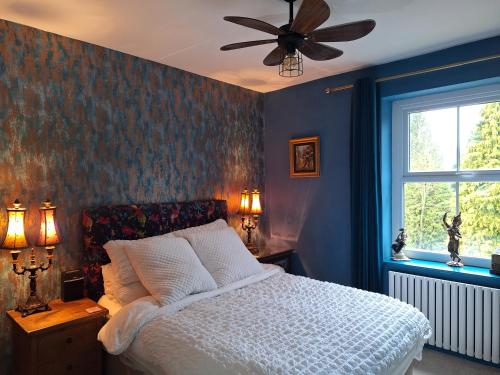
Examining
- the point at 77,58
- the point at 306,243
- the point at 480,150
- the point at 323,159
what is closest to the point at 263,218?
the point at 306,243

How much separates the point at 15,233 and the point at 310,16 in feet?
6.94

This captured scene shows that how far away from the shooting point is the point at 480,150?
2.86 metres

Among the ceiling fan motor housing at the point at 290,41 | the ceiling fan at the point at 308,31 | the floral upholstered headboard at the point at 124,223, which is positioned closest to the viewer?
the ceiling fan at the point at 308,31

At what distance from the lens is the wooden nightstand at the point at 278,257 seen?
3429 millimetres

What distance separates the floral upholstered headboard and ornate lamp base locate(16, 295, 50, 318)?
0.36m

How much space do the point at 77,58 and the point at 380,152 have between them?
2.68m

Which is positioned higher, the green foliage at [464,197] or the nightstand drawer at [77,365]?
the green foliage at [464,197]

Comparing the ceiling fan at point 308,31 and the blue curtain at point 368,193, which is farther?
the blue curtain at point 368,193

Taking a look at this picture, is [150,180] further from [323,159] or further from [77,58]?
[323,159]

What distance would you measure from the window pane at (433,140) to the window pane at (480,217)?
0.88 ft

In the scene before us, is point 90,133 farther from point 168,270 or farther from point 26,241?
point 168,270

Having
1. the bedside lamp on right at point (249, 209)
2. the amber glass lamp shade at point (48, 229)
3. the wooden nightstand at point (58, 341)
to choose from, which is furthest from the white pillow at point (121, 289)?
the bedside lamp on right at point (249, 209)

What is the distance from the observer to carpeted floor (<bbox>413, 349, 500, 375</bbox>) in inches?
100

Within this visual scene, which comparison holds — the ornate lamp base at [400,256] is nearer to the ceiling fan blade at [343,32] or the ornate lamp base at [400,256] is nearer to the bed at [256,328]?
the bed at [256,328]
